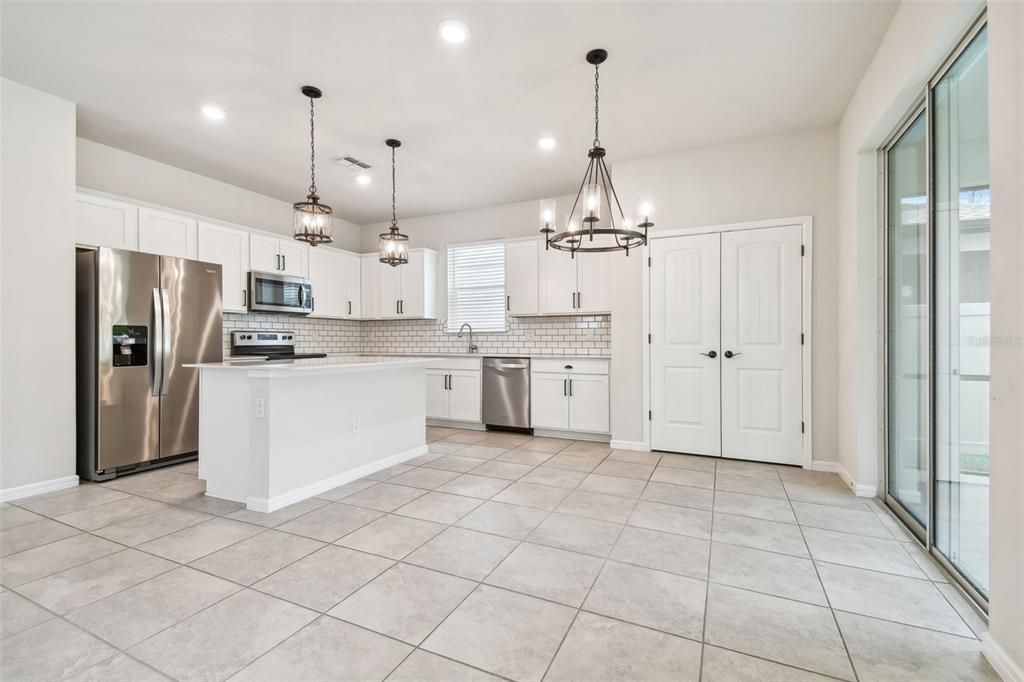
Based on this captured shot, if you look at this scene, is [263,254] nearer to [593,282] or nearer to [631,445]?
[593,282]

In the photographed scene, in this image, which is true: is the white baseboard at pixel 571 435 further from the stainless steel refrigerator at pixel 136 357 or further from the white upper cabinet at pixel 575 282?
the stainless steel refrigerator at pixel 136 357

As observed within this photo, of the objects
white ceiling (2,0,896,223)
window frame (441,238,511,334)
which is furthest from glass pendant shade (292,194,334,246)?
window frame (441,238,511,334)

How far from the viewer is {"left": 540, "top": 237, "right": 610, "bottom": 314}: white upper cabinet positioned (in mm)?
5258

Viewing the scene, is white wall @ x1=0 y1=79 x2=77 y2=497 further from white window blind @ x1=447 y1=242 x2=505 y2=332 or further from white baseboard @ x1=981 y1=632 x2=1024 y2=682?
white baseboard @ x1=981 y1=632 x2=1024 y2=682

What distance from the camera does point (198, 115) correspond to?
3.62 meters

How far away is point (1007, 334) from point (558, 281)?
4.15m

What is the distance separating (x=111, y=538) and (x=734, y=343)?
4.74m

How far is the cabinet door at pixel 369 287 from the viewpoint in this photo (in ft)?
21.8

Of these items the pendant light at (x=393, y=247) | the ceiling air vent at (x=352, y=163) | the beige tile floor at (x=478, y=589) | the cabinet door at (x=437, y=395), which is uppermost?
the ceiling air vent at (x=352, y=163)

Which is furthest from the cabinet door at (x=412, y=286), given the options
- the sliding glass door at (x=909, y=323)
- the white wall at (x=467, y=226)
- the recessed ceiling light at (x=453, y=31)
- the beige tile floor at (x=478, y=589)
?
the sliding glass door at (x=909, y=323)

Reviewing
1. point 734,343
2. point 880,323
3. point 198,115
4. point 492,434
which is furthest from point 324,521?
point 880,323

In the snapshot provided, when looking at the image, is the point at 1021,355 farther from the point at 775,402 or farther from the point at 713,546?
the point at 775,402

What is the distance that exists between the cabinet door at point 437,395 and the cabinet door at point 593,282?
6.57ft

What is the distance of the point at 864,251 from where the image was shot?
3.35 meters
